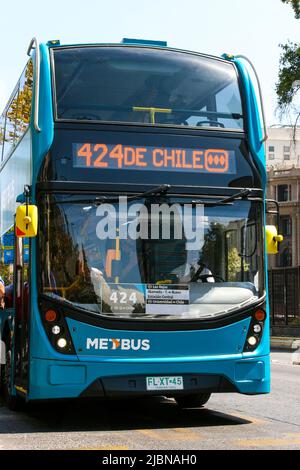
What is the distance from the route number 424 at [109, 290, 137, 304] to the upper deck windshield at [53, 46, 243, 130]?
1928 mm

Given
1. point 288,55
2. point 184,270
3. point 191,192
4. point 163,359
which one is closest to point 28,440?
point 163,359

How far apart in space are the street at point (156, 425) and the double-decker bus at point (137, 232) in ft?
1.37

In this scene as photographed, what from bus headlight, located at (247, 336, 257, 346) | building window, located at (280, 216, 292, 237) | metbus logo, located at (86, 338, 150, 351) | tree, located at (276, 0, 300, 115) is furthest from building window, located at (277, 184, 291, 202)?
metbus logo, located at (86, 338, 150, 351)

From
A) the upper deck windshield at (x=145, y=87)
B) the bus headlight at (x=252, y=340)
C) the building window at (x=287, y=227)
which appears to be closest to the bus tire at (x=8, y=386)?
the bus headlight at (x=252, y=340)

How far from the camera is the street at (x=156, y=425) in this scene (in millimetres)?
8602

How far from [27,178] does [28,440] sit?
3.03 m

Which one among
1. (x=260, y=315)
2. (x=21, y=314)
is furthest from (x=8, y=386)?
(x=260, y=315)

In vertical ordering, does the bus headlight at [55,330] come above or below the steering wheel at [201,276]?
below

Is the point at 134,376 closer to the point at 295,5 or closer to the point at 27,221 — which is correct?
the point at 27,221

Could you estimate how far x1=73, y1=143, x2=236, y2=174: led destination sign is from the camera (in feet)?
32.9

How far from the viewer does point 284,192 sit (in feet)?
393

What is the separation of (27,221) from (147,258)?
1.36 metres

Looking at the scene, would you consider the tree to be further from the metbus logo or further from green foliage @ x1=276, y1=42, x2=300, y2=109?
the metbus logo

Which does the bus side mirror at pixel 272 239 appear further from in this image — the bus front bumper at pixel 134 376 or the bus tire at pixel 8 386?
the bus tire at pixel 8 386
